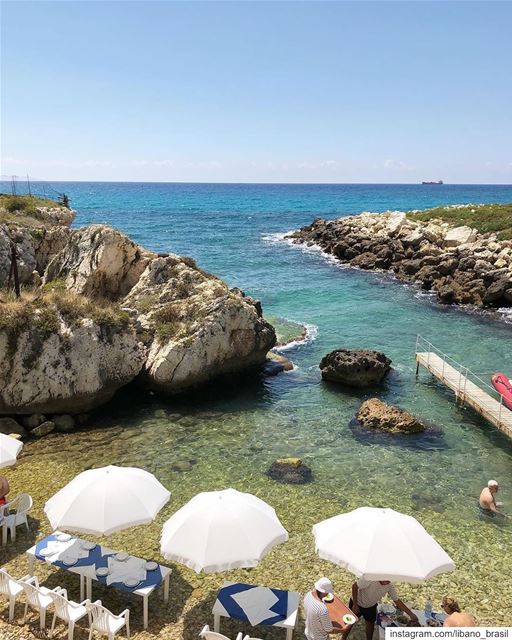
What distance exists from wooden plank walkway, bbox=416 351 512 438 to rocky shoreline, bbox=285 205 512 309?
18.0 meters

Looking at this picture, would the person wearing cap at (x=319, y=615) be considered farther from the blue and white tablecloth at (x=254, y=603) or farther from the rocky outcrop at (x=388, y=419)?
the rocky outcrop at (x=388, y=419)

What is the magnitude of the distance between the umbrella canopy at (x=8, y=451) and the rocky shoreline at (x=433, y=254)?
36.6m

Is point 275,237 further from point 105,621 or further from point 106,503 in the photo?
point 105,621

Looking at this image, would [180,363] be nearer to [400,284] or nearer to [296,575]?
[296,575]

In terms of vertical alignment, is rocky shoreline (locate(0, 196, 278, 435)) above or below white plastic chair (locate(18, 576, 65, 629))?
above

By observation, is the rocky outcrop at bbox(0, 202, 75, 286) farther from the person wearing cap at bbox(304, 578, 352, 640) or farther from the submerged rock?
the person wearing cap at bbox(304, 578, 352, 640)

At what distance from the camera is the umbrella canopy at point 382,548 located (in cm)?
912

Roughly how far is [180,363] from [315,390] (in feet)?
21.9

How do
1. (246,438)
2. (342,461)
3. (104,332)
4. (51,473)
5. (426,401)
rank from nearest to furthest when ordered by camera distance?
1. (51,473)
2. (342,461)
3. (246,438)
4. (104,332)
5. (426,401)

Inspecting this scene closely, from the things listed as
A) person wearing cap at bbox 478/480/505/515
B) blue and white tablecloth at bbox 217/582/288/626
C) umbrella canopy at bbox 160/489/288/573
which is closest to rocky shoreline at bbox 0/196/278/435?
umbrella canopy at bbox 160/489/288/573

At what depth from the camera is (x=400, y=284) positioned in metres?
50.7

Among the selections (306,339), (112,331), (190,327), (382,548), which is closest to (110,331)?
(112,331)

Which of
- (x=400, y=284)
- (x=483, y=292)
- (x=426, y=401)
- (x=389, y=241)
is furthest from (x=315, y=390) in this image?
(x=389, y=241)

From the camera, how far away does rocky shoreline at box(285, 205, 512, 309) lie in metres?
42.8
